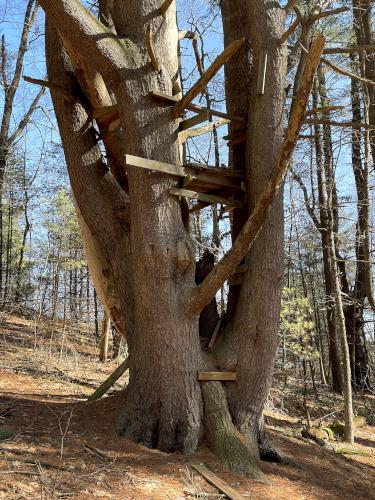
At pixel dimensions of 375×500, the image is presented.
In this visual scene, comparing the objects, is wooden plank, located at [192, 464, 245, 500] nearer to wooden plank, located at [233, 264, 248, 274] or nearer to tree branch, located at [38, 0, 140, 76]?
wooden plank, located at [233, 264, 248, 274]

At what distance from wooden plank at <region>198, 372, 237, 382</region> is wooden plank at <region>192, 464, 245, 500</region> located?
2.80 feet

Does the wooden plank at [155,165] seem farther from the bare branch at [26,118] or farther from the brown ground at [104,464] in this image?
the bare branch at [26,118]

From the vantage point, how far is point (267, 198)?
14.5 feet

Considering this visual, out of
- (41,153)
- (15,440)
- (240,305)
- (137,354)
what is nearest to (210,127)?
(240,305)

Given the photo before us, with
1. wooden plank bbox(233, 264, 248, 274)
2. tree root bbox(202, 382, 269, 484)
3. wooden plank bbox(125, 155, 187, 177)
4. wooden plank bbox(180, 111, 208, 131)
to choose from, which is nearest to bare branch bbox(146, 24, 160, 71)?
wooden plank bbox(180, 111, 208, 131)

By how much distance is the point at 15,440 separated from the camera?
4.32 metres

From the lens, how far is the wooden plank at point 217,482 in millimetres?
3886

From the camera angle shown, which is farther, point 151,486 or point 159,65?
point 159,65

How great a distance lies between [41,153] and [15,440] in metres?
14.6

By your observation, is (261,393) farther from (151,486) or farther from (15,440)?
(15,440)

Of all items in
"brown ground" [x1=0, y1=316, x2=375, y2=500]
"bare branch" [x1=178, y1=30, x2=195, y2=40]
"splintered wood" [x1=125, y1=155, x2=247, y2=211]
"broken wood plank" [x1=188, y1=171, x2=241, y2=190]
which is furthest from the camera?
"bare branch" [x1=178, y1=30, x2=195, y2=40]

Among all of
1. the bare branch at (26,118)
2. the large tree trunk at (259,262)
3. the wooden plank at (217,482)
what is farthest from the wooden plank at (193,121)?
the bare branch at (26,118)

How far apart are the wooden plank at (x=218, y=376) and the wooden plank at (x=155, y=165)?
82.1 inches

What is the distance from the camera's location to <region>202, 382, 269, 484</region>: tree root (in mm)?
4480
